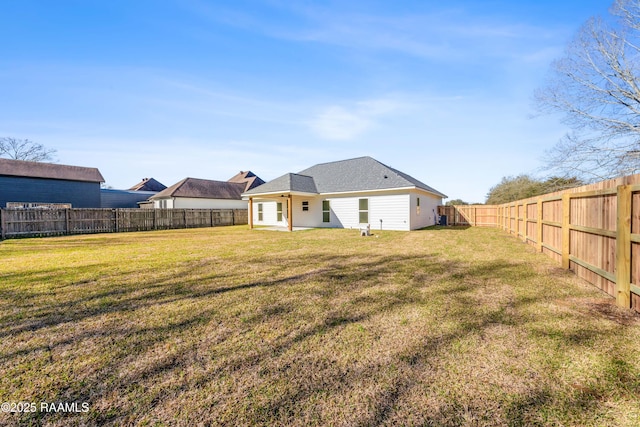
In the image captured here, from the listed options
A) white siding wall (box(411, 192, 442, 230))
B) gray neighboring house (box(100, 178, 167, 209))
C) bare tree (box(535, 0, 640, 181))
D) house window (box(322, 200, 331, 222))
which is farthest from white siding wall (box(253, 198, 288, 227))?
gray neighboring house (box(100, 178, 167, 209))

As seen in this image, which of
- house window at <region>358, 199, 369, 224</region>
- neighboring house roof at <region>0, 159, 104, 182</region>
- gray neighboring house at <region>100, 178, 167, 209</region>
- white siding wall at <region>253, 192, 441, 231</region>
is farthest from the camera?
gray neighboring house at <region>100, 178, 167, 209</region>

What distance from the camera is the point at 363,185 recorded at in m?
16.8

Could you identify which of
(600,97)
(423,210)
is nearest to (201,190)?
(423,210)

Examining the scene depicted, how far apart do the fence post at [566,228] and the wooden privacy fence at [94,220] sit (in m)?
22.5

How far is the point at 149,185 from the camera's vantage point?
42625 mm

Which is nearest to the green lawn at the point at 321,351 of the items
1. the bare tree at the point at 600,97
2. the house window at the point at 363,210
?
the bare tree at the point at 600,97

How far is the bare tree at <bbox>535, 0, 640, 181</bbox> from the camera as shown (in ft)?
31.8

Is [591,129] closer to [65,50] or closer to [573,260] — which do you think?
[573,260]

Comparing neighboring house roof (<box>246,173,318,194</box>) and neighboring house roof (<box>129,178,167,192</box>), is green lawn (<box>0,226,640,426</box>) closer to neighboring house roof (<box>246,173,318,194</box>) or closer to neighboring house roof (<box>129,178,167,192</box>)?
neighboring house roof (<box>246,173,318,194</box>)

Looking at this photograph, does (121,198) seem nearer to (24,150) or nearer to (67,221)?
(24,150)

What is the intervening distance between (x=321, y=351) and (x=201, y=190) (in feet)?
101

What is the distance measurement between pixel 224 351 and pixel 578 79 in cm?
1613

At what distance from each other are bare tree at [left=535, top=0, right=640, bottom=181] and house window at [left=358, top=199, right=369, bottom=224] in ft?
30.4

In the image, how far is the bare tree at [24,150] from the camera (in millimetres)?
32531
